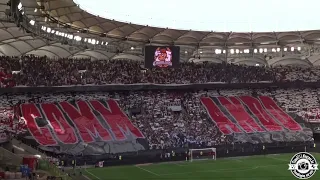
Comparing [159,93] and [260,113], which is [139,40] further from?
[260,113]

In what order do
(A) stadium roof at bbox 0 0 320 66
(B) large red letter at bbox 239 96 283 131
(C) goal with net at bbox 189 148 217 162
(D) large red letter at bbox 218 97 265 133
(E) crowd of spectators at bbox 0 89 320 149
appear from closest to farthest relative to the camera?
(C) goal with net at bbox 189 148 217 162, (A) stadium roof at bbox 0 0 320 66, (E) crowd of spectators at bbox 0 89 320 149, (D) large red letter at bbox 218 97 265 133, (B) large red letter at bbox 239 96 283 131

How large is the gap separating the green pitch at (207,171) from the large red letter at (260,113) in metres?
9.16

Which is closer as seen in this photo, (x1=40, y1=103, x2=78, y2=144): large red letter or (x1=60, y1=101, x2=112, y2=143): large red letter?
(x1=40, y1=103, x2=78, y2=144): large red letter

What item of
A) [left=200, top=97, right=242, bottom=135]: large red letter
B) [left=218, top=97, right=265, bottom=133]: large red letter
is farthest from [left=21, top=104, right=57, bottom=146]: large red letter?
[left=218, top=97, right=265, bottom=133]: large red letter

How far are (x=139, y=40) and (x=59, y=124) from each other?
17.7 meters

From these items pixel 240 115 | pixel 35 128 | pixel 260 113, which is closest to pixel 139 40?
pixel 240 115

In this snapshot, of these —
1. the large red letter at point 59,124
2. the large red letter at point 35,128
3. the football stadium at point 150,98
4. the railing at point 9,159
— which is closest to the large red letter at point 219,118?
the football stadium at point 150,98

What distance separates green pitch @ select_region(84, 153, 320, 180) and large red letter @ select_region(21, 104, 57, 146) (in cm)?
702

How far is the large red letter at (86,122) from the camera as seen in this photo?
47.3 m

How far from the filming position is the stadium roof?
47.3 m

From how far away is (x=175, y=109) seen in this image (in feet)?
183

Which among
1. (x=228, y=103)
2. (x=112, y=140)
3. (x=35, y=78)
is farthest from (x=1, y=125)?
(x=228, y=103)

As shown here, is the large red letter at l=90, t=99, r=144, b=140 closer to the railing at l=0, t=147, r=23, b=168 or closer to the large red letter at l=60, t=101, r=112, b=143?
the large red letter at l=60, t=101, r=112, b=143

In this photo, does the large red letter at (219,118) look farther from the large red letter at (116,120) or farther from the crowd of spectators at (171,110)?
the large red letter at (116,120)
